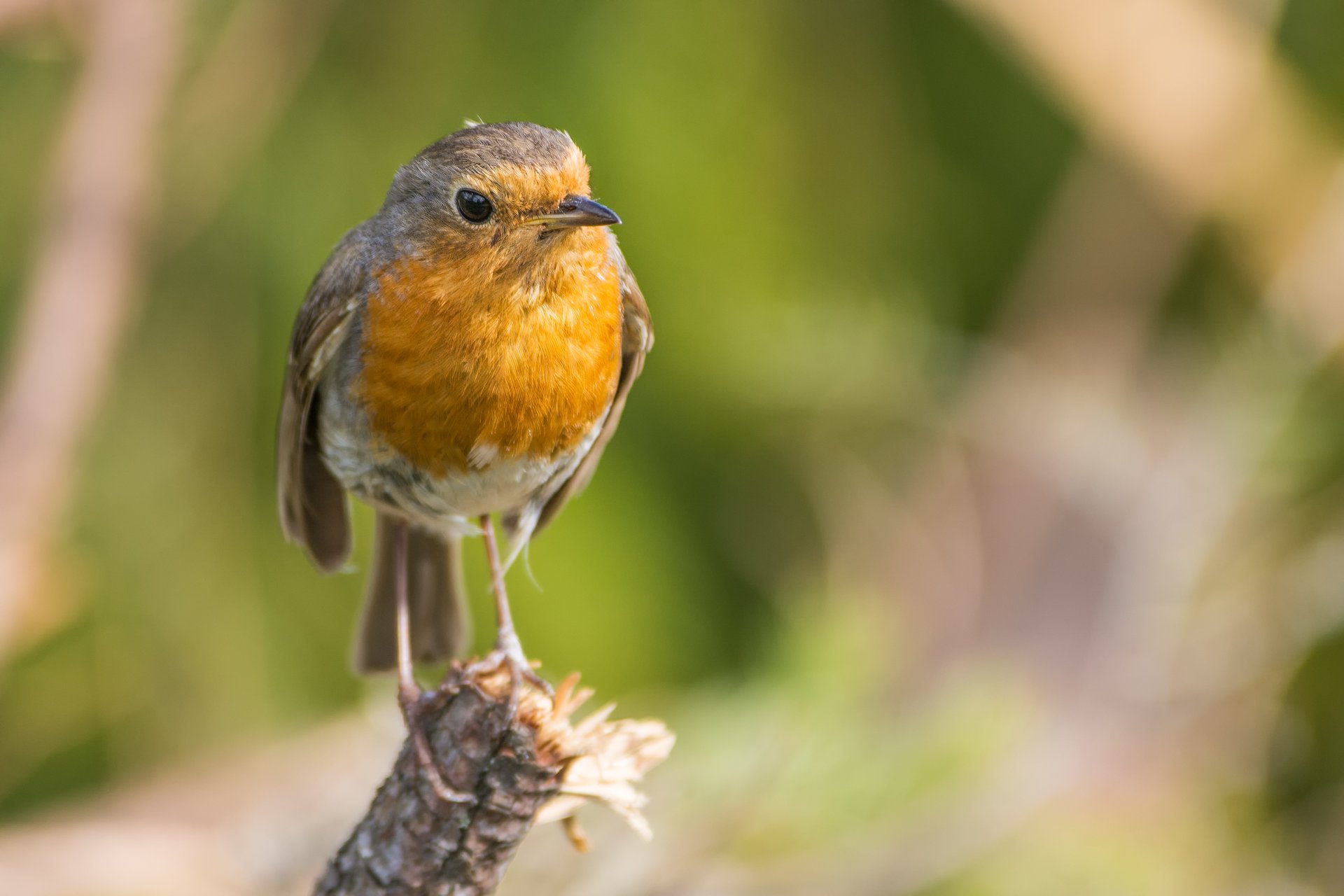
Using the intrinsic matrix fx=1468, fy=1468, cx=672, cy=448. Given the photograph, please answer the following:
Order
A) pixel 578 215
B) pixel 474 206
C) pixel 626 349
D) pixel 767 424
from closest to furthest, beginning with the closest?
pixel 578 215, pixel 474 206, pixel 626 349, pixel 767 424

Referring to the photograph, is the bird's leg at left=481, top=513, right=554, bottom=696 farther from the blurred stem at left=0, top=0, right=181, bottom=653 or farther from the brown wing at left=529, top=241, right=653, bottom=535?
the blurred stem at left=0, top=0, right=181, bottom=653

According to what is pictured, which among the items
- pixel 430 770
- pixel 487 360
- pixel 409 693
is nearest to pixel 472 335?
pixel 487 360

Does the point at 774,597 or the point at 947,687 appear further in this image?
the point at 774,597

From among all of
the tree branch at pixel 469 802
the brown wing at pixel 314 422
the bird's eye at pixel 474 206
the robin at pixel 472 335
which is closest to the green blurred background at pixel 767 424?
the brown wing at pixel 314 422

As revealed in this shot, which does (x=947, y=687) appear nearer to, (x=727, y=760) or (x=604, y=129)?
(x=727, y=760)

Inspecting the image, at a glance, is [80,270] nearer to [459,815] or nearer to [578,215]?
[578,215]

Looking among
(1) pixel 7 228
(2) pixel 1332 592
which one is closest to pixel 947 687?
(2) pixel 1332 592
